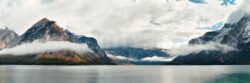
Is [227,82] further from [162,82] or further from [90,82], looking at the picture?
[90,82]

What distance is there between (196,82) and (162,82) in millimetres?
13213

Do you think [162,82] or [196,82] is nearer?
[196,82]

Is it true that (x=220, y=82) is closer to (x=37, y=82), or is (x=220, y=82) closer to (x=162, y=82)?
(x=162, y=82)

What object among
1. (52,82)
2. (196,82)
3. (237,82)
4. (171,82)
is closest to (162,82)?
(171,82)

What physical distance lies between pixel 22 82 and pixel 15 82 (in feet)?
8.70

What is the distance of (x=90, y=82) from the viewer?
12912 cm

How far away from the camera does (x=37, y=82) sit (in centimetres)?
12512

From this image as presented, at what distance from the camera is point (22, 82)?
4926 inches

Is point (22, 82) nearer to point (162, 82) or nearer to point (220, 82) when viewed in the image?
point (162, 82)

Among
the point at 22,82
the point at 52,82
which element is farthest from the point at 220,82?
the point at 22,82

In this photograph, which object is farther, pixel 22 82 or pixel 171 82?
pixel 171 82

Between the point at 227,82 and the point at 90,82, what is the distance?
43075 millimetres

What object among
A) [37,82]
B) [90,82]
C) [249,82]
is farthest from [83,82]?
[249,82]

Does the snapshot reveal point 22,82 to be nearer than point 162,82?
Yes
